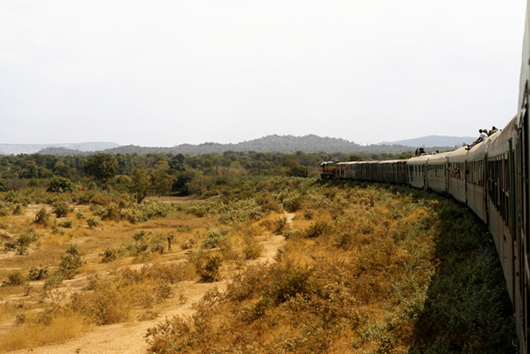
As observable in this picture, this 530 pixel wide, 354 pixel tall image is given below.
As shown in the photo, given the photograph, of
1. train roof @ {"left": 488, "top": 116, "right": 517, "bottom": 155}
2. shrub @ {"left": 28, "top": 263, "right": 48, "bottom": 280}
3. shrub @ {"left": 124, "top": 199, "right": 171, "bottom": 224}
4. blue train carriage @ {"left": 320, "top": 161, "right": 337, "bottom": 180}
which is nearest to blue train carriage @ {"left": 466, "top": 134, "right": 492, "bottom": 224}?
train roof @ {"left": 488, "top": 116, "right": 517, "bottom": 155}

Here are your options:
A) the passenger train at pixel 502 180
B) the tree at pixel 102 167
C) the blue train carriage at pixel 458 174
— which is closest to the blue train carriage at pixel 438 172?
the passenger train at pixel 502 180

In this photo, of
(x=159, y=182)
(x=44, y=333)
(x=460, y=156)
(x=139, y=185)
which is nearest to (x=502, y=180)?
(x=460, y=156)

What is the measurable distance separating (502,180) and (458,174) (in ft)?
35.4

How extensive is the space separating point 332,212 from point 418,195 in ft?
19.3

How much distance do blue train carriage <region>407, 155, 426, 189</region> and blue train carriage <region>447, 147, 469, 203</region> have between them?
672 cm

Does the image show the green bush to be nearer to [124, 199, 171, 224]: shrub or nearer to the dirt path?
[124, 199, 171, 224]: shrub

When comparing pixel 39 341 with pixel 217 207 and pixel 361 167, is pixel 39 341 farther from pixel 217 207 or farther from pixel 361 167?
pixel 361 167

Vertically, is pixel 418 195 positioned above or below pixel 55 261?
above

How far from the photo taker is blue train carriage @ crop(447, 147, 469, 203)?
50.2 ft

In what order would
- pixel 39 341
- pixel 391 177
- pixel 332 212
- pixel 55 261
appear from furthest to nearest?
pixel 391 177, pixel 332 212, pixel 55 261, pixel 39 341

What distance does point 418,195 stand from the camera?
24.0 meters

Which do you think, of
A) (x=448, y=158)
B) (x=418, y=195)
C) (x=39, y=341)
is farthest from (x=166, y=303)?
(x=418, y=195)

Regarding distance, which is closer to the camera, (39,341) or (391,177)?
(39,341)

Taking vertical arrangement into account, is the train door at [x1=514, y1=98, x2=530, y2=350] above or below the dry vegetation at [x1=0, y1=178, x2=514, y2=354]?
above
